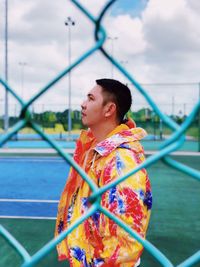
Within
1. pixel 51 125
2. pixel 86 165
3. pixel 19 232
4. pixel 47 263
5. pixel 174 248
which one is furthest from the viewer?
pixel 51 125

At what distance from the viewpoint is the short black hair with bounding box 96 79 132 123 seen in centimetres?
179

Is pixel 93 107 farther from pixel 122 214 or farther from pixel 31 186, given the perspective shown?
pixel 31 186

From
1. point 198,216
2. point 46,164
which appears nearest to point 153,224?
point 198,216

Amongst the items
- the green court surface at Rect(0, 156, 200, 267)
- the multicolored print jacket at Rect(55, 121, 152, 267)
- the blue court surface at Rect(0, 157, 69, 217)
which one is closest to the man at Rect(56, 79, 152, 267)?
the multicolored print jacket at Rect(55, 121, 152, 267)

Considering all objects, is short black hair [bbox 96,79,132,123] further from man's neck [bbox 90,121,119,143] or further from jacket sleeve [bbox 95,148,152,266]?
jacket sleeve [bbox 95,148,152,266]

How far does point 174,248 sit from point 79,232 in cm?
226

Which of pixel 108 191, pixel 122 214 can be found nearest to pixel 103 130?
pixel 108 191

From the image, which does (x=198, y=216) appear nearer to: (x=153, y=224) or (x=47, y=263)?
(x=153, y=224)

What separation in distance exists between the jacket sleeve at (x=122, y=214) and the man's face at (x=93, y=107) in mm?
268

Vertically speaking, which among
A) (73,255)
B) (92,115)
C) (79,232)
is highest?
(92,115)

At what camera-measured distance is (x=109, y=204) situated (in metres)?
1.50

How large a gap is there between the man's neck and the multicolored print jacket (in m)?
0.03

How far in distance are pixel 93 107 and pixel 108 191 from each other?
0.42 metres

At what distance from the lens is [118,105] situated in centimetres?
184
